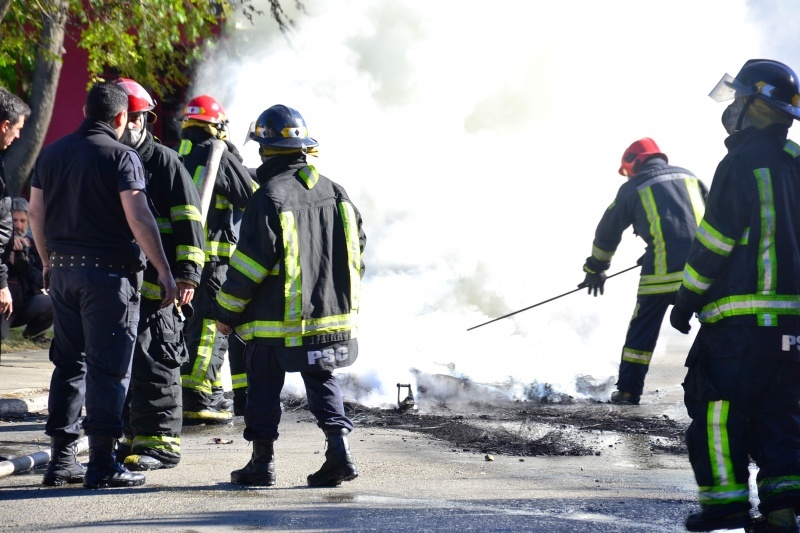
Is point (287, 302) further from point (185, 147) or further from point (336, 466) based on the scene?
point (185, 147)

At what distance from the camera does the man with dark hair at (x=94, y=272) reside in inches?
177

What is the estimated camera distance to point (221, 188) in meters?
6.55

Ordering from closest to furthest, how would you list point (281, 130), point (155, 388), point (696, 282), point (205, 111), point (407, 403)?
point (696, 282), point (281, 130), point (155, 388), point (205, 111), point (407, 403)

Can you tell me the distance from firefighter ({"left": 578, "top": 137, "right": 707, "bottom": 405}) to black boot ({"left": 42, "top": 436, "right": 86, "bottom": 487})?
4212 mm

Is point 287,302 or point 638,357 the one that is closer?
point 287,302

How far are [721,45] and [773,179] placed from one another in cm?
985

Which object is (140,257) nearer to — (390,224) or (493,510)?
(493,510)

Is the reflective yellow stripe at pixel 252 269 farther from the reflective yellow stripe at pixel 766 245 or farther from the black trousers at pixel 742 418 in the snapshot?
the reflective yellow stripe at pixel 766 245

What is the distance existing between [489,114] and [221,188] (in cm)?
787

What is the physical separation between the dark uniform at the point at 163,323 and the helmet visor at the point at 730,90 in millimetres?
2400

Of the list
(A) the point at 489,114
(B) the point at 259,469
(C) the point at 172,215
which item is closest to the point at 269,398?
(B) the point at 259,469

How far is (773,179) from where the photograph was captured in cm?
388

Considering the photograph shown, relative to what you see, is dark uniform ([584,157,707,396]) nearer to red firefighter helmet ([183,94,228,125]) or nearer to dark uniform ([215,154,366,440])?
red firefighter helmet ([183,94,228,125])

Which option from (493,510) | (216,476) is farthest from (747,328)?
(216,476)
